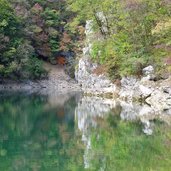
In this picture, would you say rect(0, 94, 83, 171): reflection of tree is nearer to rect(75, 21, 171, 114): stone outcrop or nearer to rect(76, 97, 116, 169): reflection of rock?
rect(76, 97, 116, 169): reflection of rock

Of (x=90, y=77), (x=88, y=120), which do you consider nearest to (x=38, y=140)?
(x=88, y=120)

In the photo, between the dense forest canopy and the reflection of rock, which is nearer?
the reflection of rock

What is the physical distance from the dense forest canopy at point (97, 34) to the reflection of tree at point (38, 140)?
864cm

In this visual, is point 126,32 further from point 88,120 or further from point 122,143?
point 122,143

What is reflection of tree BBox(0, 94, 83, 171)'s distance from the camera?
42.9 feet

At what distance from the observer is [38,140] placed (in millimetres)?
17703

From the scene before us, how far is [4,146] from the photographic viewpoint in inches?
636

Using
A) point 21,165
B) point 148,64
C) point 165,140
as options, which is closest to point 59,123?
point 165,140

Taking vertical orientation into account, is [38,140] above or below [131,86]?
below

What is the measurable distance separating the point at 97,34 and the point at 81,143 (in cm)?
2568

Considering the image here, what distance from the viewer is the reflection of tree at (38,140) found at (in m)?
13.1

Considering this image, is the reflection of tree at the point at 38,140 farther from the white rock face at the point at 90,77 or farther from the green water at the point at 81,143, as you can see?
the white rock face at the point at 90,77

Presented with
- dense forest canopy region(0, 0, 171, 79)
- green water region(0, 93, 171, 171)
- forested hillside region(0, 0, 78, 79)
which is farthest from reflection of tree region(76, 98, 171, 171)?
forested hillside region(0, 0, 78, 79)

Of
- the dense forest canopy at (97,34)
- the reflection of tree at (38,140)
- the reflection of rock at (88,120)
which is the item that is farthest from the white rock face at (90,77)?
the reflection of tree at (38,140)
